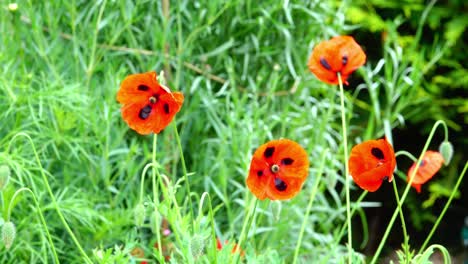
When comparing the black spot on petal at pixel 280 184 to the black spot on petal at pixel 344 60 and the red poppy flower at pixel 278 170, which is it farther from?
the black spot on petal at pixel 344 60

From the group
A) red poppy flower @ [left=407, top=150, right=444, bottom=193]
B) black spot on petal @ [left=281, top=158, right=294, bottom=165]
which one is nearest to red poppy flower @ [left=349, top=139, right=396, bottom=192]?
black spot on petal @ [left=281, top=158, right=294, bottom=165]

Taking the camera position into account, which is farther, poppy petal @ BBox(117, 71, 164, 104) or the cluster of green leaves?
the cluster of green leaves

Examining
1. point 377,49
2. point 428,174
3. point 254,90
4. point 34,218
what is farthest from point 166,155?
point 377,49

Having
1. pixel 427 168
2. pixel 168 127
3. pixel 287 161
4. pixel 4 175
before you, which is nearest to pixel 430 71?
pixel 168 127

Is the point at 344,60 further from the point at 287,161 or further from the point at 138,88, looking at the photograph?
the point at 138,88

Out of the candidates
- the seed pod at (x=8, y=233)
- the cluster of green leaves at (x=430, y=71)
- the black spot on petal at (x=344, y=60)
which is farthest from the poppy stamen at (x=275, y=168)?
the cluster of green leaves at (x=430, y=71)

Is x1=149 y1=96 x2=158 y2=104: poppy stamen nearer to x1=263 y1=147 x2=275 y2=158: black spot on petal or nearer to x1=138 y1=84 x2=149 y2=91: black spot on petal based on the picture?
x1=138 y1=84 x2=149 y2=91: black spot on petal

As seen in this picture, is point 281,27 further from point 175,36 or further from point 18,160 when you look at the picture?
point 18,160
